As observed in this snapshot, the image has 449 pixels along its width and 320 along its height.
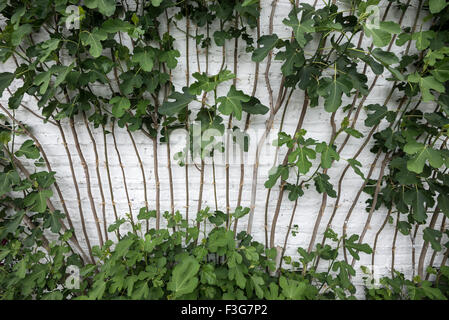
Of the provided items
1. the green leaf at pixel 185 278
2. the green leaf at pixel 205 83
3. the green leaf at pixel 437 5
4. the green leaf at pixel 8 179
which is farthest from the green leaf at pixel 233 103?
the green leaf at pixel 8 179

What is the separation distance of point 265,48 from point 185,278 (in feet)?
4.01

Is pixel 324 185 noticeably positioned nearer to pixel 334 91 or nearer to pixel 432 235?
pixel 334 91

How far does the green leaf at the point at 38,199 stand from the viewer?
4.45 ft

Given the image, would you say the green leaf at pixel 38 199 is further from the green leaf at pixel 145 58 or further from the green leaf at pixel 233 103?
the green leaf at pixel 233 103

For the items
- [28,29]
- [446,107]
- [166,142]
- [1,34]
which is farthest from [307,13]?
[1,34]

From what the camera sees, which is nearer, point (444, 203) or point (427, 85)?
point (427, 85)

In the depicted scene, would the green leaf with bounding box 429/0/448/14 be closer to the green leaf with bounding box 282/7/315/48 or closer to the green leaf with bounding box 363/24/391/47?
the green leaf with bounding box 363/24/391/47

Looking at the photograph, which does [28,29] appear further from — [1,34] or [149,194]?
[149,194]

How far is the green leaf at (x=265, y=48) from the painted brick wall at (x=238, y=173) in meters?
0.20

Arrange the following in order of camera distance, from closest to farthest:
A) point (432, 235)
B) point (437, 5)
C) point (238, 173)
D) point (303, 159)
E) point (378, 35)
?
point (378, 35), point (437, 5), point (303, 159), point (432, 235), point (238, 173)

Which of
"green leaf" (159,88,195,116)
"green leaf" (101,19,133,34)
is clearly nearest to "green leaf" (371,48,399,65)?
"green leaf" (159,88,195,116)

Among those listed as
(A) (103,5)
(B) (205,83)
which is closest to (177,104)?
(B) (205,83)

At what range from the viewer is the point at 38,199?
4.51ft

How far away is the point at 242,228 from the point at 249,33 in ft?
3.98
